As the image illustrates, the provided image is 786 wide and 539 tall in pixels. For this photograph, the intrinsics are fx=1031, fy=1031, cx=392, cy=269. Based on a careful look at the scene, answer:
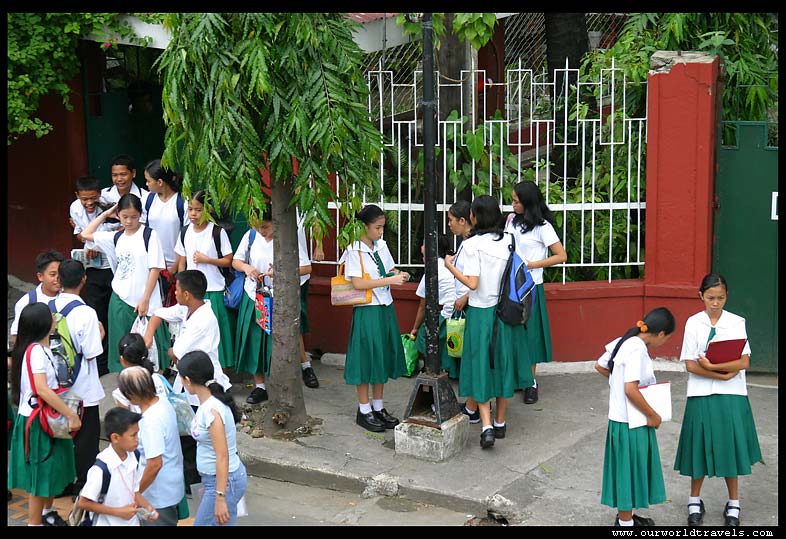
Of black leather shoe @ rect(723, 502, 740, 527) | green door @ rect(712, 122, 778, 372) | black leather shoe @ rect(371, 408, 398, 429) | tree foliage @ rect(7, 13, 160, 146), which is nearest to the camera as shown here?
black leather shoe @ rect(723, 502, 740, 527)

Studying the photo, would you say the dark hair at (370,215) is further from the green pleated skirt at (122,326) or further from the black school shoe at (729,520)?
the black school shoe at (729,520)

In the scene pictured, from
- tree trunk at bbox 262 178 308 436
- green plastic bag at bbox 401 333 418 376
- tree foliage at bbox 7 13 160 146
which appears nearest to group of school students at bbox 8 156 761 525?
green plastic bag at bbox 401 333 418 376

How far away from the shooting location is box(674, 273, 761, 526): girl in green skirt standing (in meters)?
5.53

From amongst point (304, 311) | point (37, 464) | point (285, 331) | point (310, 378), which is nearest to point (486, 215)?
point (285, 331)

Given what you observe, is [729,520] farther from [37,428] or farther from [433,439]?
[37,428]

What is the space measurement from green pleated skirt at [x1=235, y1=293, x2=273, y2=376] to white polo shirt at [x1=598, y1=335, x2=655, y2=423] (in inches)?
122

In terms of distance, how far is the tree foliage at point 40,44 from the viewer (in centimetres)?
838

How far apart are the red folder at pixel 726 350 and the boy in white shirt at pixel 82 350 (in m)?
3.46

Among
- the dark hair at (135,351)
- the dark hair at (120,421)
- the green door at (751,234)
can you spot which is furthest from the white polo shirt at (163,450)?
the green door at (751,234)

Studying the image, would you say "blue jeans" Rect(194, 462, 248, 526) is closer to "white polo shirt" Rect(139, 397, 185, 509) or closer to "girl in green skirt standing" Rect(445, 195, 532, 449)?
"white polo shirt" Rect(139, 397, 185, 509)

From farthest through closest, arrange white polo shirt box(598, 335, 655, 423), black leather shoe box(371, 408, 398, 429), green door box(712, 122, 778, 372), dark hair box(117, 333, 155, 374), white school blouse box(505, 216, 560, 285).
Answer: green door box(712, 122, 778, 372) → white school blouse box(505, 216, 560, 285) → black leather shoe box(371, 408, 398, 429) → dark hair box(117, 333, 155, 374) → white polo shirt box(598, 335, 655, 423)

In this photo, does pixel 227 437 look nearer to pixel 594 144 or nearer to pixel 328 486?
pixel 328 486

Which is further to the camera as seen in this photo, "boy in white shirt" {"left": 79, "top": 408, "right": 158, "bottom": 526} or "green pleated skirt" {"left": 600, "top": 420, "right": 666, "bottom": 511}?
"green pleated skirt" {"left": 600, "top": 420, "right": 666, "bottom": 511}

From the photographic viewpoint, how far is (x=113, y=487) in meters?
4.81
